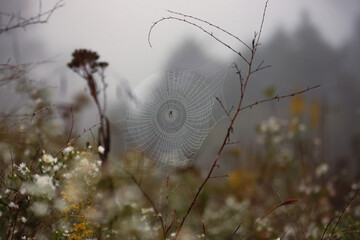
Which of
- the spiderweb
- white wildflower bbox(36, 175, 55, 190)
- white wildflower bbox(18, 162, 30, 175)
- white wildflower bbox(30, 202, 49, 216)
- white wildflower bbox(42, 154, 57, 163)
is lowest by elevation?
white wildflower bbox(30, 202, 49, 216)

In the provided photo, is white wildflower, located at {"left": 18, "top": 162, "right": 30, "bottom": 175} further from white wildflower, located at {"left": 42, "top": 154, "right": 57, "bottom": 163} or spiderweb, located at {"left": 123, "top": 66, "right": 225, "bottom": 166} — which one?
spiderweb, located at {"left": 123, "top": 66, "right": 225, "bottom": 166}

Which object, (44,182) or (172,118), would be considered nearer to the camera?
(44,182)

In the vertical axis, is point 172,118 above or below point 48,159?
above

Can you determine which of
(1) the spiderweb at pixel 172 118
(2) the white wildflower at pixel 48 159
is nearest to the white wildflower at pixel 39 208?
(2) the white wildflower at pixel 48 159

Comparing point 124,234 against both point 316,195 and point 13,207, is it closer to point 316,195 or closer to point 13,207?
point 13,207

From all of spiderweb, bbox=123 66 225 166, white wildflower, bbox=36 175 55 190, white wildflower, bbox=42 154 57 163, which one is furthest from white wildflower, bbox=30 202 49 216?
spiderweb, bbox=123 66 225 166

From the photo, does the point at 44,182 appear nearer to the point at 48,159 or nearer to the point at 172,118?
the point at 48,159

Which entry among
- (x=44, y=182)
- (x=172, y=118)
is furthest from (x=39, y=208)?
(x=172, y=118)

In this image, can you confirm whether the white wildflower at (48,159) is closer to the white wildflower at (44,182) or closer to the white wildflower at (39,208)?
the white wildflower at (44,182)

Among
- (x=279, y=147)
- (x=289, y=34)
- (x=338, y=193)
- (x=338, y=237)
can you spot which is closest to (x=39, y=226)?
(x=338, y=237)
